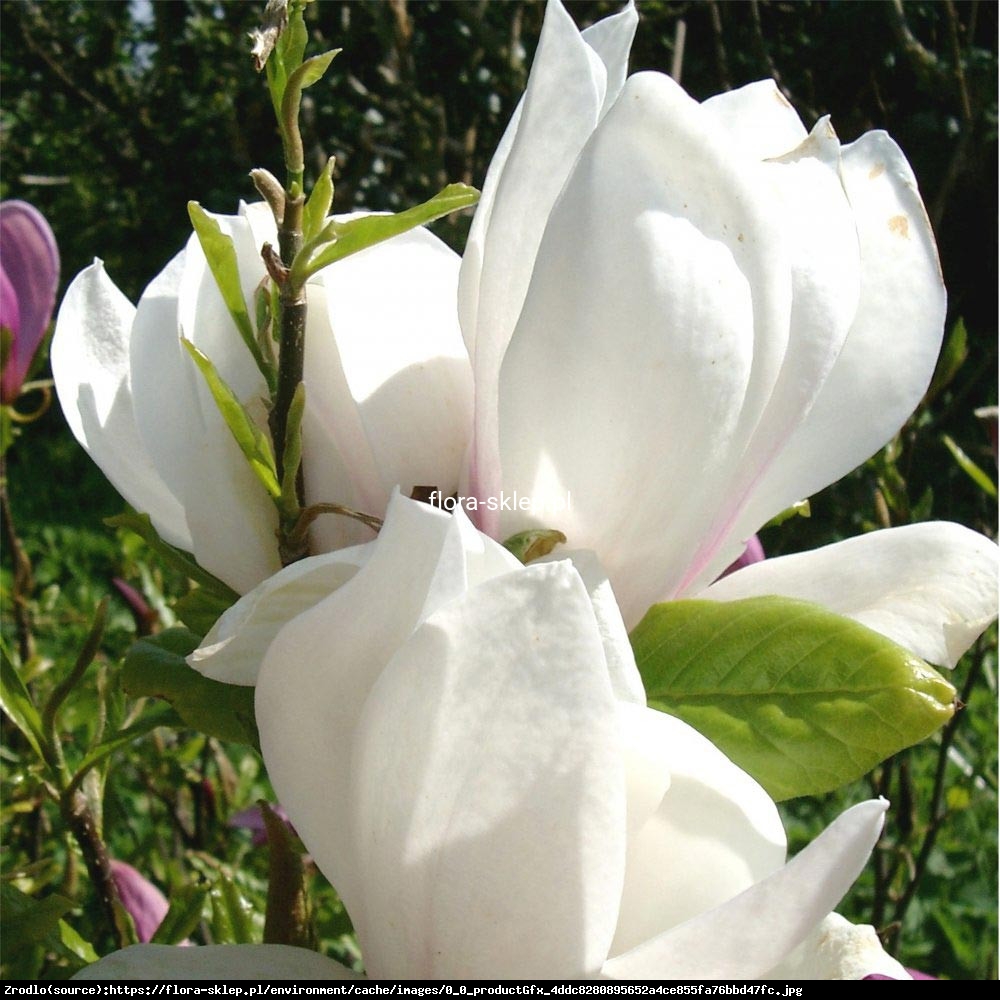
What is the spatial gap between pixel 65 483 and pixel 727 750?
9.45ft

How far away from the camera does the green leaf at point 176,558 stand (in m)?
0.36

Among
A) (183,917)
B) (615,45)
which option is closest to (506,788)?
(615,45)

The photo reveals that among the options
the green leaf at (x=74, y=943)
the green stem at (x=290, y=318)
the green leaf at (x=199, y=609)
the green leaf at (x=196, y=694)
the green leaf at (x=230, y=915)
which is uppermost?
the green stem at (x=290, y=318)

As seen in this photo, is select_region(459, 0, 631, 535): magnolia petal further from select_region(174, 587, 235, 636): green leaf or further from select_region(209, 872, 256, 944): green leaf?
select_region(209, 872, 256, 944): green leaf

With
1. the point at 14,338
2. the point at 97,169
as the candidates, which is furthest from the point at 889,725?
the point at 97,169

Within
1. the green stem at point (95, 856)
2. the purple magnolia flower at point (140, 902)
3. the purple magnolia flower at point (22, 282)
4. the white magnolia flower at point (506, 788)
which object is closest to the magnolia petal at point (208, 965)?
the white magnolia flower at point (506, 788)

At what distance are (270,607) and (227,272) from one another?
0.10 meters

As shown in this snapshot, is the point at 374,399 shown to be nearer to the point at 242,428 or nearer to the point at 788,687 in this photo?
the point at 242,428

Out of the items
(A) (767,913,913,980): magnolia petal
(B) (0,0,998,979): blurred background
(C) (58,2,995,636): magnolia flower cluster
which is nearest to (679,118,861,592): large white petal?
(C) (58,2,995,636): magnolia flower cluster

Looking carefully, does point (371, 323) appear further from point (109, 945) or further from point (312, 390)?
point (109, 945)

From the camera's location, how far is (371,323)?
1.11 feet

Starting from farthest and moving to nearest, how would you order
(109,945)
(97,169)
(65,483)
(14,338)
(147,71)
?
(65,483) → (97,169) → (147,71) → (109,945) → (14,338)

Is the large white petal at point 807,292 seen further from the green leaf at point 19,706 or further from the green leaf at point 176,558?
the green leaf at point 19,706

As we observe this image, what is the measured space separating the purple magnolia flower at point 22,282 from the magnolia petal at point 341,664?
0.49 meters
